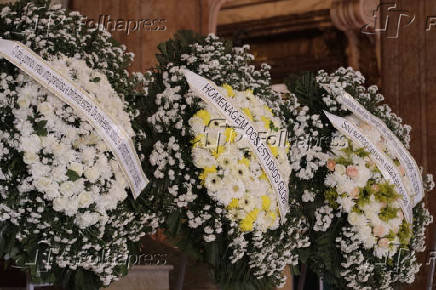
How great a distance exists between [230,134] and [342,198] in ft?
2.78

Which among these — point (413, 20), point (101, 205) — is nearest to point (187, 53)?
point (101, 205)

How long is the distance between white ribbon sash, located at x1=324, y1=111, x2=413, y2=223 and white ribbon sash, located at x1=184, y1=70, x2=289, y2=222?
64cm

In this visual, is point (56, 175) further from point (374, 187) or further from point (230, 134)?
point (374, 187)

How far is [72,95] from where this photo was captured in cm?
337

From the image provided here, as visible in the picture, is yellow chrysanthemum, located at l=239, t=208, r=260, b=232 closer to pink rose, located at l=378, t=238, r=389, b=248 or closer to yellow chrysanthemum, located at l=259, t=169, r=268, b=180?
yellow chrysanthemum, located at l=259, t=169, r=268, b=180

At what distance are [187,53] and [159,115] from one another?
1.50ft

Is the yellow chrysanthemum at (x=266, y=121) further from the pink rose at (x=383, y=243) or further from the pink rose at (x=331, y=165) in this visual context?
the pink rose at (x=383, y=243)

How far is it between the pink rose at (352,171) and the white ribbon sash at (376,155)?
0.54ft

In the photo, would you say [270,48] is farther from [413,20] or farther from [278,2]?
[413,20]

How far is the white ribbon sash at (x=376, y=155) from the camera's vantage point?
14.1ft

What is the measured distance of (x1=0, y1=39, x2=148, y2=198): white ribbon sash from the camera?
10.8ft

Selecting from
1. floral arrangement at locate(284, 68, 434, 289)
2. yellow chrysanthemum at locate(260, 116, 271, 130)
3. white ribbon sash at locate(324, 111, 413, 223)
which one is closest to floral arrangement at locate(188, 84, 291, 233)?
yellow chrysanthemum at locate(260, 116, 271, 130)

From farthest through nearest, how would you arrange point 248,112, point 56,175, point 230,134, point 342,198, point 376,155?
point 376,155, point 342,198, point 248,112, point 230,134, point 56,175

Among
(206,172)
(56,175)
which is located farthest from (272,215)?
(56,175)
